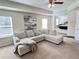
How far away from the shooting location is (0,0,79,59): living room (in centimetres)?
280

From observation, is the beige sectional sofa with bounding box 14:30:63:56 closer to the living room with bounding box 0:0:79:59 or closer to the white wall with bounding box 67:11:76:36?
the living room with bounding box 0:0:79:59

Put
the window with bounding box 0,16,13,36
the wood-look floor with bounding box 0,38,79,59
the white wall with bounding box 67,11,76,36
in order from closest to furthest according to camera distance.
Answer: the wood-look floor with bounding box 0,38,79,59 < the window with bounding box 0,16,13,36 < the white wall with bounding box 67,11,76,36

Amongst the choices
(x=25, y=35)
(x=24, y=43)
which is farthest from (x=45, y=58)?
(x=25, y=35)

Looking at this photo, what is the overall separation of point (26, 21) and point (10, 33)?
1.49 meters

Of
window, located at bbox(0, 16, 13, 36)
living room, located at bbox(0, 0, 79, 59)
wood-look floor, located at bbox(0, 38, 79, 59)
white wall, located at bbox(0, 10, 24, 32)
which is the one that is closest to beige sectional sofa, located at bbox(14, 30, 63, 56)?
living room, located at bbox(0, 0, 79, 59)

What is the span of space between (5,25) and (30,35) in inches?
70.1

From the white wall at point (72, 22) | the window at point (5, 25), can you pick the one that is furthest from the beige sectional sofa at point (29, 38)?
the white wall at point (72, 22)

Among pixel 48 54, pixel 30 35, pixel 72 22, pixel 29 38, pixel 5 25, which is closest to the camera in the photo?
pixel 48 54

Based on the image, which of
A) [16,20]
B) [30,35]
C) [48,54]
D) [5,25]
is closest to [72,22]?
[30,35]

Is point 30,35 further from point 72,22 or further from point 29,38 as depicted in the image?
point 72,22

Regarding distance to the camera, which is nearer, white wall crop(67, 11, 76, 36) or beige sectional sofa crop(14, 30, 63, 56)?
beige sectional sofa crop(14, 30, 63, 56)

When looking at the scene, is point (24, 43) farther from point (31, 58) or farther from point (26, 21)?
point (26, 21)

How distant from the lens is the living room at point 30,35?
2.80 metres

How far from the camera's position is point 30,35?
431 centimetres
